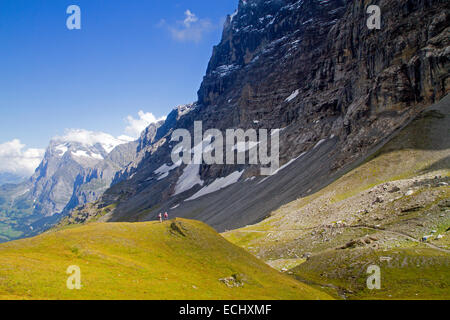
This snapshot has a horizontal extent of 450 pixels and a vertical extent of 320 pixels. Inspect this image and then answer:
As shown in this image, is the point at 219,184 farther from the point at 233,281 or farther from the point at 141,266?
the point at 141,266

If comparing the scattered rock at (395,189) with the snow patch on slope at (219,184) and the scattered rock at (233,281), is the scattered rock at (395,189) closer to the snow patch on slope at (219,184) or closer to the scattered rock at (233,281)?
the scattered rock at (233,281)

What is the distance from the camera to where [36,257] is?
27359 mm

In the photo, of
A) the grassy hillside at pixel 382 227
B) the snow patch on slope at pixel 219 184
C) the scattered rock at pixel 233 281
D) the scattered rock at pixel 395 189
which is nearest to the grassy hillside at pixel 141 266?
the scattered rock at pixel 233 281

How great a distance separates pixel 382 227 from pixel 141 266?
34898 mm

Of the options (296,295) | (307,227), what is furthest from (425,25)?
(296,295)

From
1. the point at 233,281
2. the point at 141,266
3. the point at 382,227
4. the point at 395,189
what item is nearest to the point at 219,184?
the point at 395,189

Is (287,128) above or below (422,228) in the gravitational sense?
above

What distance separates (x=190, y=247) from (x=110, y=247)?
851cm

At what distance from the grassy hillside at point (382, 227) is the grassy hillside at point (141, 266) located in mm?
8700

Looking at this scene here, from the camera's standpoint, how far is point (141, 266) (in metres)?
28.2

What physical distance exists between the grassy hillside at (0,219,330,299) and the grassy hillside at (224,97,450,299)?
8700 mm

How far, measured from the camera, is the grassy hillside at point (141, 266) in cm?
2161

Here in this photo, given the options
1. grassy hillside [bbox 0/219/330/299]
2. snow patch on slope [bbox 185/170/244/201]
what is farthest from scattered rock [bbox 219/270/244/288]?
snow patch on slope [bbox 185/170/244/201]
